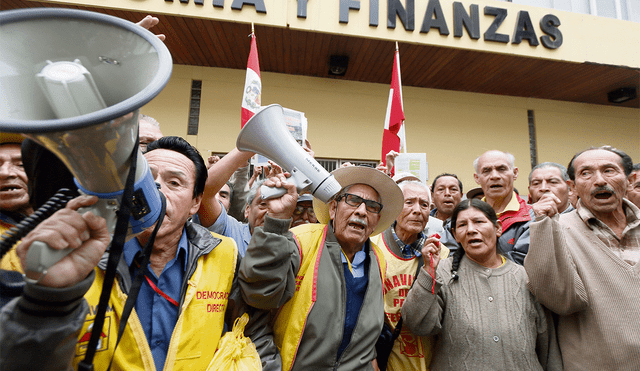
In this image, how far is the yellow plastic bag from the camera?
148 cm

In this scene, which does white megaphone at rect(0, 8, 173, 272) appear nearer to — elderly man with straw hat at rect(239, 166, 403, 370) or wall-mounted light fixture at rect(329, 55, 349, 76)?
elderly man with straw hat at rect(239, 166, 403, 370)

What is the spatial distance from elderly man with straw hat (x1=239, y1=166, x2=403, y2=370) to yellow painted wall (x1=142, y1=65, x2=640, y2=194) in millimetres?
5235

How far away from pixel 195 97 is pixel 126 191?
700 cm

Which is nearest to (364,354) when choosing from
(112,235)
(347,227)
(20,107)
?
(347,227)

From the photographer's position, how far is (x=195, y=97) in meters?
7.30

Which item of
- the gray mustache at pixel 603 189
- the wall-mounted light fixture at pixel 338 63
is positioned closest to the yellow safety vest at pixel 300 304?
the gray mustache at pixel 603 189

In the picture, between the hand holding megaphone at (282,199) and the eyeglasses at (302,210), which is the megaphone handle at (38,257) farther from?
the eyeglasses at (302,210)

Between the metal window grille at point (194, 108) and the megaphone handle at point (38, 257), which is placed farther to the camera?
the metal window grille at point (194, 108)

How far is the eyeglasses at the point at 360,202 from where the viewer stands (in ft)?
7.61

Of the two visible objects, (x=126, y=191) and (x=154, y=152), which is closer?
(x=126, y=191)

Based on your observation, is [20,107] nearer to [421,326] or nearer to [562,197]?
[421,326]

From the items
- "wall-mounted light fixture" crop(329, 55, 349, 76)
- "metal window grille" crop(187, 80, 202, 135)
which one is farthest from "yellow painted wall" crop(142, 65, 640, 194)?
"wall-mounted light fixture" crop(329, 55, 349, 76)

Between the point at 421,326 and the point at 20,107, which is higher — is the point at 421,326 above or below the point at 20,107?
below

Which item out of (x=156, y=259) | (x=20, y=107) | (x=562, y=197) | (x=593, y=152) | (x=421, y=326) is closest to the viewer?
(x=20, y=107)
